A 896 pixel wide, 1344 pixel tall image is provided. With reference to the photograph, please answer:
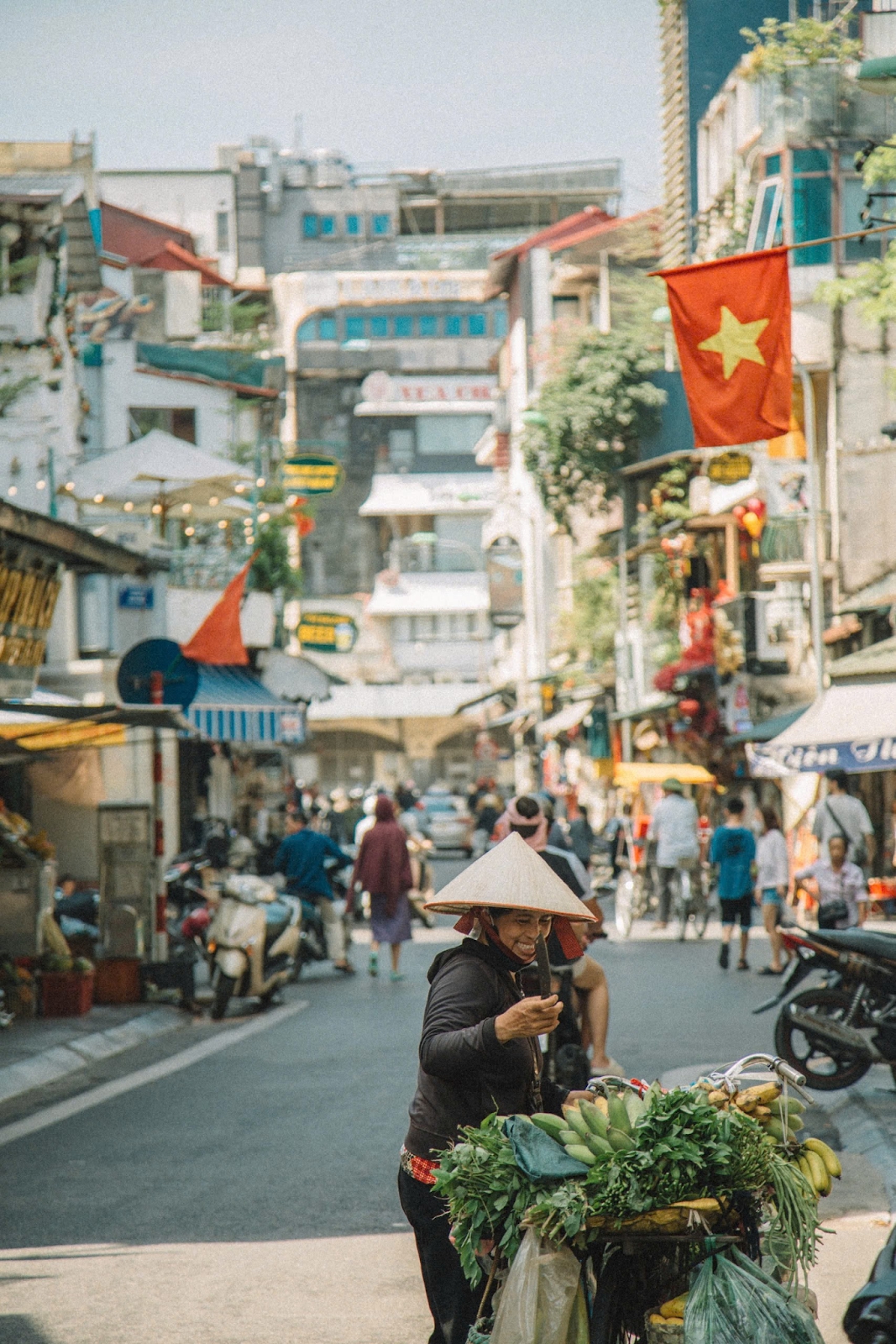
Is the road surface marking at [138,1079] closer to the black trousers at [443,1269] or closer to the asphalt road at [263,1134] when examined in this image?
the asphalt road at [263,1134]

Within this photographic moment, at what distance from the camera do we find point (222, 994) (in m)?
16.2

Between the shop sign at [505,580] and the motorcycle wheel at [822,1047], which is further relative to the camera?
the shop sign at [505,580]

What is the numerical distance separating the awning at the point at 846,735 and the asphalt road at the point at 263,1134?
2.23m

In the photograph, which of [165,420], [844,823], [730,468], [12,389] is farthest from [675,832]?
[165,420]

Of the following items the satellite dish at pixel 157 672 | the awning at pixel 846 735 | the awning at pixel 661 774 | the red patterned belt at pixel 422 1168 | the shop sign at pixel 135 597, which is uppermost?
the shop sign at pixel 135 597

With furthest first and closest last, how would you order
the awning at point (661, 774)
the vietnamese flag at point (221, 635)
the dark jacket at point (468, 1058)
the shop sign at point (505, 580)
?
the shop sign at point (505, 580) < the awning at point (661, 774) < the vietnamese flag at point (221, 635) < the dark jacket at point (468, 1058)

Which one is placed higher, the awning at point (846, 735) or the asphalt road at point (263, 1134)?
the awning at point (846, 735)

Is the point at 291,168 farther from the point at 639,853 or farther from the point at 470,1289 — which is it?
the point at 470,1289

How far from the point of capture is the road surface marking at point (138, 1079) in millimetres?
10641

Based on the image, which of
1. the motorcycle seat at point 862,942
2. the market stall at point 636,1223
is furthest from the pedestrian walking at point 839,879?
the market stall at point 636,1223

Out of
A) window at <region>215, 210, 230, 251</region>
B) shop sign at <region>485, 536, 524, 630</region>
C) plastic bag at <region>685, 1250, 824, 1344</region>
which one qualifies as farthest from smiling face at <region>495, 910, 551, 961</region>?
window at <region>215, 210, 230, 251</region>

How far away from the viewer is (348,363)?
7988 cm

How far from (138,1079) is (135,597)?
16.7 meters

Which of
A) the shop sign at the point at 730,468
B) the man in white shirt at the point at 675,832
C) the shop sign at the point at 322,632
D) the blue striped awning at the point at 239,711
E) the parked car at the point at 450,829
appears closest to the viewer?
the man in white shirt at the point at 675,832
